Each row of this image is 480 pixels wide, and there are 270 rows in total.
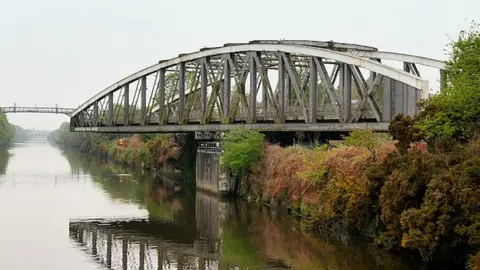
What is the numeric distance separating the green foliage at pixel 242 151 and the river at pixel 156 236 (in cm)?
248

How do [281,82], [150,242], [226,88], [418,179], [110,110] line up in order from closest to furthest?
1. [418,179]
2. [150,242]
3. [281,82]
4. [226,88]
5. [110,110]

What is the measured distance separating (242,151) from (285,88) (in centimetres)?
855

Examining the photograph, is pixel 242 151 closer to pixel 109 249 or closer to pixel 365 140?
pixel 365 140

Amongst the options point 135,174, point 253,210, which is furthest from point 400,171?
point 135,174

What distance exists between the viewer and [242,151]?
45.8 metres

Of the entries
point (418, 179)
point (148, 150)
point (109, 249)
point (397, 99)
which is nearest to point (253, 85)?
point (397, 99)

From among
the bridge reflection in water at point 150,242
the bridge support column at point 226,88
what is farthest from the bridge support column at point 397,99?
the bridge support column at point 226,88

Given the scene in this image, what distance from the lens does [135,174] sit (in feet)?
248

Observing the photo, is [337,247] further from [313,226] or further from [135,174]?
[135,174]

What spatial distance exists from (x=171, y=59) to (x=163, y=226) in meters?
27.1

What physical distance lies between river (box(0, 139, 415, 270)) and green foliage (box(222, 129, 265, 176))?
2.48 meters

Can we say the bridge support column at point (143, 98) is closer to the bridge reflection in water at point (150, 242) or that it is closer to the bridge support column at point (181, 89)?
the bridge support column at point (181, 89)

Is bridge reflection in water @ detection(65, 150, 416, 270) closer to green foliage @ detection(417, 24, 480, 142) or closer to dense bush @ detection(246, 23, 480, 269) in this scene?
dense bush @ detection(246, 23, 480, 269)

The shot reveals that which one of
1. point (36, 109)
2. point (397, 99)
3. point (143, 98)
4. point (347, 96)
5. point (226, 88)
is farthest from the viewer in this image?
point (36, 109)
